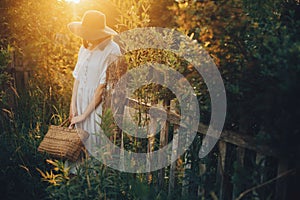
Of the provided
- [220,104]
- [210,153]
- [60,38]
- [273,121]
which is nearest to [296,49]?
[273,121]

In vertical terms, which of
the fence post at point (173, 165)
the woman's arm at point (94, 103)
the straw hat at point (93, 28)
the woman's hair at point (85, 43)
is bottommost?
the fence post at point (173, 165)

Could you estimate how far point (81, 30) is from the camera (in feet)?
12.8

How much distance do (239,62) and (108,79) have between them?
154 cm

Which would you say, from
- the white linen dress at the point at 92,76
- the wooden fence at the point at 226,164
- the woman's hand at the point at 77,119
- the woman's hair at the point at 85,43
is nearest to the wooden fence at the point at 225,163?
the wooden fence at the point at 226,164

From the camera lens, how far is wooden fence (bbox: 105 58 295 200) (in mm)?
2443

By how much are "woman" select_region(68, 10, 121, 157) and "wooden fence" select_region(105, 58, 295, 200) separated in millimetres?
149

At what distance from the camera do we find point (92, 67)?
153 inches

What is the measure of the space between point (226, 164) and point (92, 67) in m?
1.67

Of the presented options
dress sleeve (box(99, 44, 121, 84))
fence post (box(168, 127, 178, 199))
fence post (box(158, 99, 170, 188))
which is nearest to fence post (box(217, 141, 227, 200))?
fence post (box(168, 127, 178, 199))

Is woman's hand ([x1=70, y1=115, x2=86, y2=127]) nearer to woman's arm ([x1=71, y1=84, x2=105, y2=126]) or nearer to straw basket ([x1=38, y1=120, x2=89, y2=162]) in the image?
woman's arm ([x1=71, y1=84, x2=105, y2=126])

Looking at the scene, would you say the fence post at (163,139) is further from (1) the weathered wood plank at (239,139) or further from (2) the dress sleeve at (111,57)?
(2) the dress sleeve at (111,57)

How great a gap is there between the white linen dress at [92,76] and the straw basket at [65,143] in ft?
0.32

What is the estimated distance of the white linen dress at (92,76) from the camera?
380 centimetres

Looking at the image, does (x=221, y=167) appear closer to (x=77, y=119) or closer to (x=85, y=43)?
(x=77, y=119)
